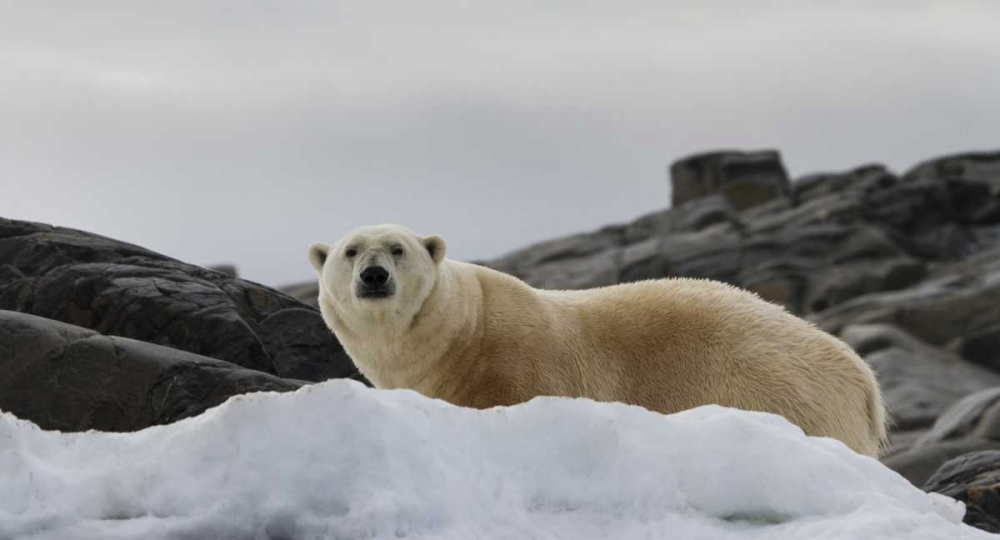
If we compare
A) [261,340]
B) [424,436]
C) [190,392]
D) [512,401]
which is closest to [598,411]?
[424,436]


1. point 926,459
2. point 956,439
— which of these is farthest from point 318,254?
point 956,439

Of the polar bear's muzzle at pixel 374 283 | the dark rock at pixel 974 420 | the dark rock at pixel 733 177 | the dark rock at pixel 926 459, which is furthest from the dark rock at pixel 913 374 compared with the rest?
the dark rock at pixel 733 177

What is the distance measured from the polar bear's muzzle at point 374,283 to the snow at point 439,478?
3.36 metres

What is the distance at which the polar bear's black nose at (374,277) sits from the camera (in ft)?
26.2

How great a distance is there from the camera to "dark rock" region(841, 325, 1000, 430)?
25.4m

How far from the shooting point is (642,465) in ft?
14.8

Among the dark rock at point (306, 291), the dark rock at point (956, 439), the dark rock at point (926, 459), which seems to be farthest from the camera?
the dark rock at point (306, 291)

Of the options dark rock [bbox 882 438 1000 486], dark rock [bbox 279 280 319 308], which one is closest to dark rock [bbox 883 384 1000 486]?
dark rock [bbox 882 438 1000 486]

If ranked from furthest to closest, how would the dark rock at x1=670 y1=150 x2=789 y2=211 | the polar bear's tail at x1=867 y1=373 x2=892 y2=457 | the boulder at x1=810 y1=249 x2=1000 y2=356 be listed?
the dark rock at x1=670 y1=150 x2=789 y2=211 → the boulder at x1=810 y1=249 x2=1000 y2=356 → the polar bear's tail at x1=867 y1=373 x2=892 y2=457

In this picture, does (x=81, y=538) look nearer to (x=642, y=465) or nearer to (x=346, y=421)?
(x=346, y=421)

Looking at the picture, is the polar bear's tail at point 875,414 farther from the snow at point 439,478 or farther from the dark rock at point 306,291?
the dark rock at point 306,291

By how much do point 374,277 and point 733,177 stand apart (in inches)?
1891

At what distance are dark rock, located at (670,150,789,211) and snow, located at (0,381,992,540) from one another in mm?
48179

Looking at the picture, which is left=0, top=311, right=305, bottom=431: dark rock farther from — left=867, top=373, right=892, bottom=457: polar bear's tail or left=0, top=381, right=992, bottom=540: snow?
left=867, top=373, right=892, bottom=457: polar bear's tail
